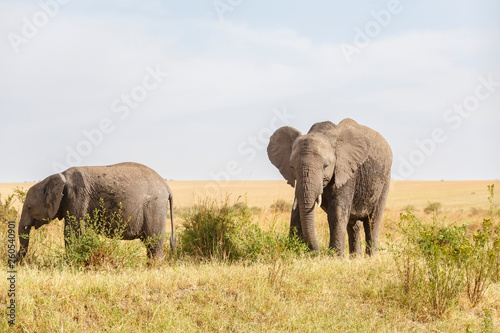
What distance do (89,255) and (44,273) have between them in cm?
99

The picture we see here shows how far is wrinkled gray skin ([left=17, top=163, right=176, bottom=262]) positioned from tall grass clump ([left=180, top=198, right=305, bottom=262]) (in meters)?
0.81

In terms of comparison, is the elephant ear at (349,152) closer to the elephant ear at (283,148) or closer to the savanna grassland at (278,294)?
the elephant ear at (283,148)

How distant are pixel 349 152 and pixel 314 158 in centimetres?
121

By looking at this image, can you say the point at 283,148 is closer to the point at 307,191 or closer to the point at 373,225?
the point at 307,191

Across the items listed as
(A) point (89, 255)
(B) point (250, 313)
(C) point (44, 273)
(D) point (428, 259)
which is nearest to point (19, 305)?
(C) point (44, 273)

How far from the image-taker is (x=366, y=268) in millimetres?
9719

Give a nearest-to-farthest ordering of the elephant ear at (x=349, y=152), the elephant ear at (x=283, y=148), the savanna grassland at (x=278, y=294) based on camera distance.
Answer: the savanna grassland at (x=278, y=294), the elephant ear at (x=349, y=152), the elephant ear at (x=283, y=148)

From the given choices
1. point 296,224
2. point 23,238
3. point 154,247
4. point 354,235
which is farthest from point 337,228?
point 23,238

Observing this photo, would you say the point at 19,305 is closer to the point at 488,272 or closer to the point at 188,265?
the point at 188,265

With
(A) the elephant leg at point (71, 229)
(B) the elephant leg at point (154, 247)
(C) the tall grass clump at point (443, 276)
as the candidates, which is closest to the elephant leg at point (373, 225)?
(C) the tall grass clump at point (443, 276)

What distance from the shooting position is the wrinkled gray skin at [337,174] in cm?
1046

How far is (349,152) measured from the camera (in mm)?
11344

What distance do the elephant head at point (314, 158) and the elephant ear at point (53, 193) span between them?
417 centimetres

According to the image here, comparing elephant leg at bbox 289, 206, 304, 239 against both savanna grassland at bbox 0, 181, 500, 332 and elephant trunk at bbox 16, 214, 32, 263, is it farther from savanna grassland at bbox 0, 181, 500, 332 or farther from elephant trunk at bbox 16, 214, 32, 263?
elephant trunk at bbox 16, 214, 32, 263
